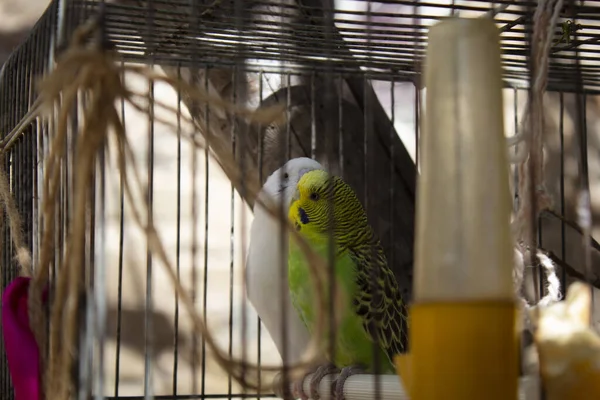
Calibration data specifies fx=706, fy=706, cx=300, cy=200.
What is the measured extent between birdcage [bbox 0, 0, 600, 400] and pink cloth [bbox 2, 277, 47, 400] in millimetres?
25

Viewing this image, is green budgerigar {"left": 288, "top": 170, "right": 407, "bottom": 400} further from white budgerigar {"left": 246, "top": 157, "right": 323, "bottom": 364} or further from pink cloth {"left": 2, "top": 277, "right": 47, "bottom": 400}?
pink cloth {"left": 2, "top": 277, "right": 47, "bottom": 400}

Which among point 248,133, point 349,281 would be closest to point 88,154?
point 349,281

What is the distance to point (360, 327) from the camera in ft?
3.40

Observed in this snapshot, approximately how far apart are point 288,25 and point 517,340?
2.40 feet

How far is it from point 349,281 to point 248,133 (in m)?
0.43

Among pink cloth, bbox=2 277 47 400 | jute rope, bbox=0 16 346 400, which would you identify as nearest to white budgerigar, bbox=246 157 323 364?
pink cloth, bbox=2 277 47 400

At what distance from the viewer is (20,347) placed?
54cm

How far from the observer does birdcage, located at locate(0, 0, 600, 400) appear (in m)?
0.69

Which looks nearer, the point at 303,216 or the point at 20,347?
the point at 20,347

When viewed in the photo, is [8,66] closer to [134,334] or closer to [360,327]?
[360,327]

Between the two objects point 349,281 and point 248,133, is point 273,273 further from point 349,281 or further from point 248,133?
Result: point 248,133

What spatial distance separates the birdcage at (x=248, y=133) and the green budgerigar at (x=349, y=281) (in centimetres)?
5

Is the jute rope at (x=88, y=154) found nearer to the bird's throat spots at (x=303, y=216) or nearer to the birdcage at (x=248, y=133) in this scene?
the birdcage at (x=248, y=133)

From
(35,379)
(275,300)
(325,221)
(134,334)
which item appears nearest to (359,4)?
(325,221)
